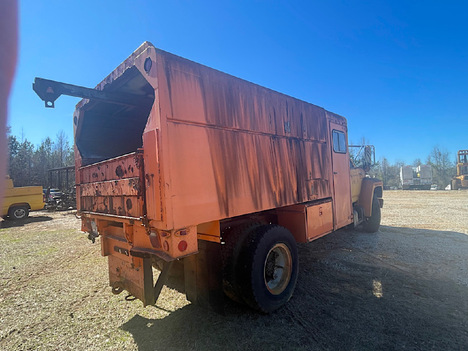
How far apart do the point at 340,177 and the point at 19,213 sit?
18009mm

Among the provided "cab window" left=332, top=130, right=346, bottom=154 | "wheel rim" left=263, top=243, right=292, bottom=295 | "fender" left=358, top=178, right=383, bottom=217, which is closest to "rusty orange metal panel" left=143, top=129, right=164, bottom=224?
"wheel rim" left=263, top=243, right=292, bottom=295

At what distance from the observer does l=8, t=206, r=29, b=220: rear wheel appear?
14.7 m

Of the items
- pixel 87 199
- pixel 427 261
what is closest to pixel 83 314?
pixel 87 199

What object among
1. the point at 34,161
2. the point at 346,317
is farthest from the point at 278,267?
the point at 34,161

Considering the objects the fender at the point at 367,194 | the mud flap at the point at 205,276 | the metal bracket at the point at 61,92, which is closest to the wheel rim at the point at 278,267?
the mud flap at the point at 205,276

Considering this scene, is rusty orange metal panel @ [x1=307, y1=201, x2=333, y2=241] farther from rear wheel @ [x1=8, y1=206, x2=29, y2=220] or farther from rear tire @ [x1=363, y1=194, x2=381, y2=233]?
rear wheel @ [x1=8, y1=206, x2=29, y2=220]

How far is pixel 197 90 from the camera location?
284 centimetres

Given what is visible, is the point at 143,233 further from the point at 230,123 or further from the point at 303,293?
the point at 303,293

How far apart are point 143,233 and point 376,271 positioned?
4347mm

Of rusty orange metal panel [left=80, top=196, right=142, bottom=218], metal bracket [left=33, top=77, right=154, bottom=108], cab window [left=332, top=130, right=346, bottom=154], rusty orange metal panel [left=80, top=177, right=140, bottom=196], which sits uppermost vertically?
metal bracket [left=33, top=77, right=154, bottom=108]

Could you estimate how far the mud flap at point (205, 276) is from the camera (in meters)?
3.18

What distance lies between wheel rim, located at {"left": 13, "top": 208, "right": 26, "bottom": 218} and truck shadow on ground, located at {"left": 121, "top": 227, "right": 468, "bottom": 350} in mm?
16248

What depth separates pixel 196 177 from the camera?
2.71m

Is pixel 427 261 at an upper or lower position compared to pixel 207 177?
lower
